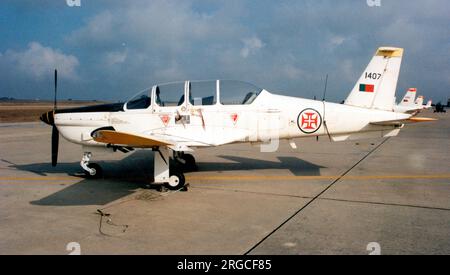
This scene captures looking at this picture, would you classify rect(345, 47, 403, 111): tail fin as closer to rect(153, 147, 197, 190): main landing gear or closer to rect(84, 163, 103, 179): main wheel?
rect(153, 147, 197, 190): main landing gear

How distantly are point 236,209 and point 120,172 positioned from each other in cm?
435

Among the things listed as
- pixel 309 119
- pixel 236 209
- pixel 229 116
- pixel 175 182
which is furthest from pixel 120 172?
pixel 309 119

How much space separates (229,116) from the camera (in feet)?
24.6

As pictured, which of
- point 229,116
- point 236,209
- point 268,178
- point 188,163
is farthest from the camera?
point 188,163

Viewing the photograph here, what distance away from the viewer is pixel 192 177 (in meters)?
8.16

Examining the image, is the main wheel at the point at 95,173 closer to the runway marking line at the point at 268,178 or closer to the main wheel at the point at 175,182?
the runway marking line at the point at 268,178

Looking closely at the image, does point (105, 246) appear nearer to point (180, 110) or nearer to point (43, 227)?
point (43, 227)

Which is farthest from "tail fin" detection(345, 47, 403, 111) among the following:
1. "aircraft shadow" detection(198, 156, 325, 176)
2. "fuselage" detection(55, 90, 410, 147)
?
"aircraft shadow" detection(198, 156, 325, 176)

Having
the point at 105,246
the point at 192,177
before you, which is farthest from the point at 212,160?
the point at 105,246

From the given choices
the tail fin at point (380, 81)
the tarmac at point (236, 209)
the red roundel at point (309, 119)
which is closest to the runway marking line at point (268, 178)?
the tarmac at point (236, 209)

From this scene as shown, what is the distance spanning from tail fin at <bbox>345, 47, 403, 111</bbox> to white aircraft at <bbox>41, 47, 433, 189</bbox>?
0.02 m

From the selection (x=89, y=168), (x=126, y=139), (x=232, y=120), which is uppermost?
(x=232, y=120)

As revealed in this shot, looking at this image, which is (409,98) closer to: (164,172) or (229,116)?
(229,116)
